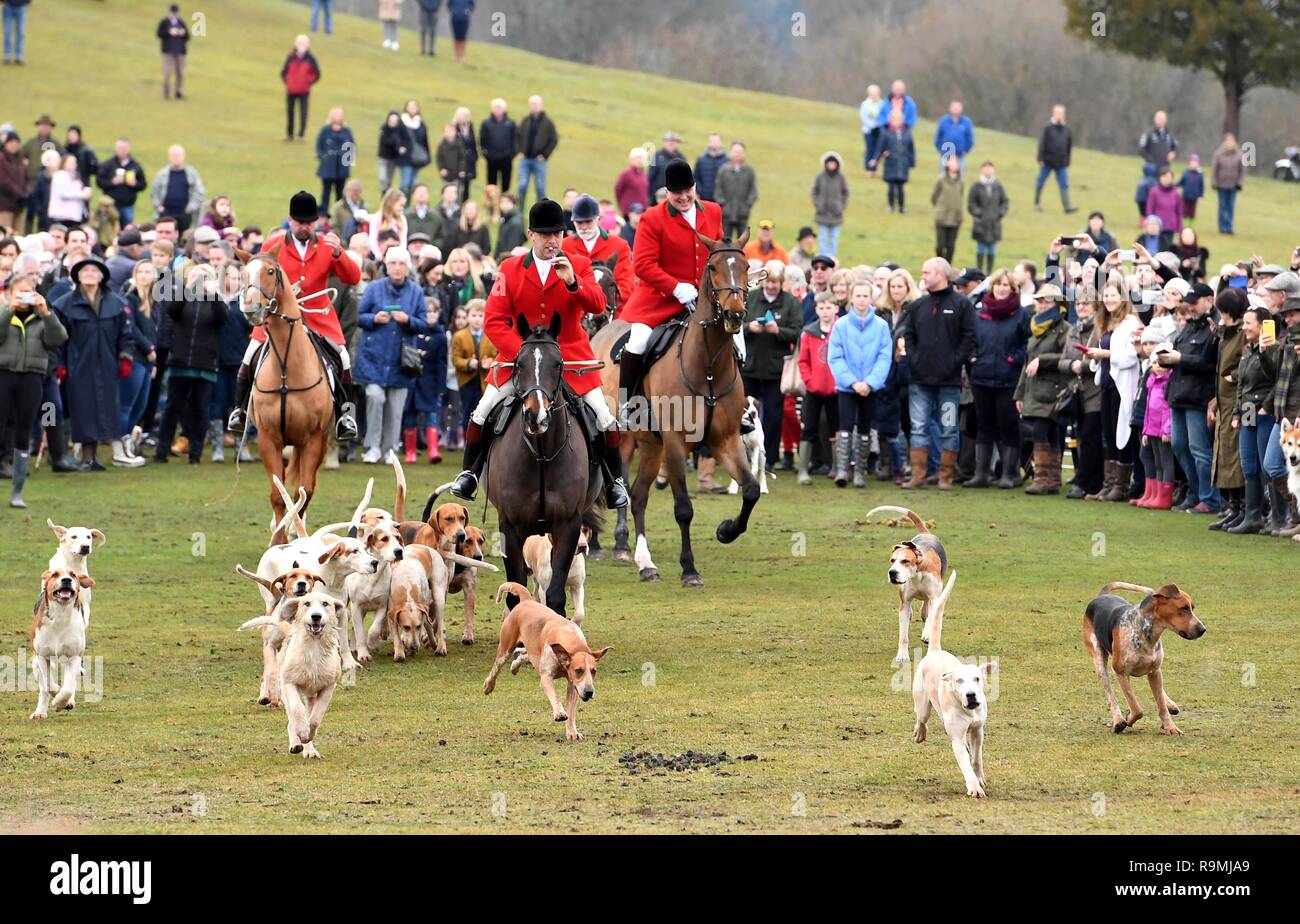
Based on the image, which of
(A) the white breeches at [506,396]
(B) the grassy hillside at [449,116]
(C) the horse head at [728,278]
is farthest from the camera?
(B) the grassy hillside at [449,116]

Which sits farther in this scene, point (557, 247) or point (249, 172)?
point (249, 172)

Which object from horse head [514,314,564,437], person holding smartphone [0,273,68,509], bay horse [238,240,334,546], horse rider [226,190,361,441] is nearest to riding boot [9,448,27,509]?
person holding smartphone [0,273,68,509]

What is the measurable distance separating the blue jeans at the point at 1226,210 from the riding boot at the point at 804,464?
2455cm

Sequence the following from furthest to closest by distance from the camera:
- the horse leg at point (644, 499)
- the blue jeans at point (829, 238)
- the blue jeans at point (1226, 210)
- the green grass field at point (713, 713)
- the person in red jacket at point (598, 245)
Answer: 1. the blue jeans at point (1226, 210)
2. the blue jeans at point (829, 238)
3. the person in red jacket at point (598, 245)
4. the horse leg at point (644, 499)
5. the green grass field at point (713, 713)

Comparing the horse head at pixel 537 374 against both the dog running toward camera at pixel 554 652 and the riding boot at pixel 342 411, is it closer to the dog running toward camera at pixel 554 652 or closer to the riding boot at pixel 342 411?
the dog running toward camera at pixel 554 652

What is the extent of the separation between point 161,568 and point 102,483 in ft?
16.6

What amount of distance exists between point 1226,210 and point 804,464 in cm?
2514

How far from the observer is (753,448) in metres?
20.7

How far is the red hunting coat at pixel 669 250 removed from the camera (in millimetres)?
16203

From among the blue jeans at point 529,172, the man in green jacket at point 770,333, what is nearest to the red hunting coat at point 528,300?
the man in green jacket at point 770,333

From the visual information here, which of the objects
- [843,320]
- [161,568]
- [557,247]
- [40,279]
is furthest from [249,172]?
[557,247]

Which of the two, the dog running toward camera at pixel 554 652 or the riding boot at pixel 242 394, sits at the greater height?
the riding boot at pixel 242 394

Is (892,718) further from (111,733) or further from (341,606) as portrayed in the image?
(111,733)

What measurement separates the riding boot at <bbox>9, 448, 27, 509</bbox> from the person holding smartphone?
9 cm
